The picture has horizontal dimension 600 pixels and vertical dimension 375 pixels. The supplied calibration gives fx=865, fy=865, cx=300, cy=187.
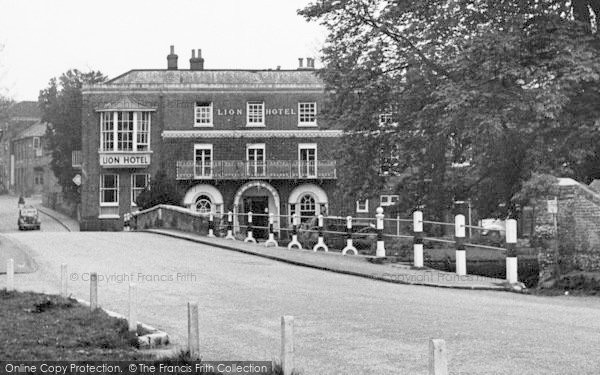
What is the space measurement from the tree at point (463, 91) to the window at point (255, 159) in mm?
29422

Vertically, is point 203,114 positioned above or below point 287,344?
above

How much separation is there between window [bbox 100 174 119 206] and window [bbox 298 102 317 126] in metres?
13.1

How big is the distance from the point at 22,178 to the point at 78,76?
47.3 metres

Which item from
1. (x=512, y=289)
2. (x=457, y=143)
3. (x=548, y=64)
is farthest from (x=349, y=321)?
(x=457, y=143)

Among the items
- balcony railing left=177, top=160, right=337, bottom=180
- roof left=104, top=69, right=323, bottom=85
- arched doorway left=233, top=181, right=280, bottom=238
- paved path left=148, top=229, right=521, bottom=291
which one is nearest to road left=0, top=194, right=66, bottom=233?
balcony railing left=177, top=160, right=337, bottom=180

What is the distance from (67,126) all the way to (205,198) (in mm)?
21047

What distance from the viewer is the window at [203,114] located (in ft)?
191

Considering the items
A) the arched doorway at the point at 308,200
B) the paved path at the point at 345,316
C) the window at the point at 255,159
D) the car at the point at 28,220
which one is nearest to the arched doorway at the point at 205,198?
the window at the point at 255,159

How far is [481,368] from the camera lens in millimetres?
8336

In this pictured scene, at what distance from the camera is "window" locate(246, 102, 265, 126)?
193 feet

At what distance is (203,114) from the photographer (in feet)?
192

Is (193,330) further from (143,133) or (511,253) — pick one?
(143,133)

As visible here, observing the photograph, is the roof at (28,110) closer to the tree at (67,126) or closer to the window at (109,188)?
A: the tree at (67,126)

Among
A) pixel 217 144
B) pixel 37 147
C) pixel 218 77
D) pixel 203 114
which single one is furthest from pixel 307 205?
pixel 37 147
